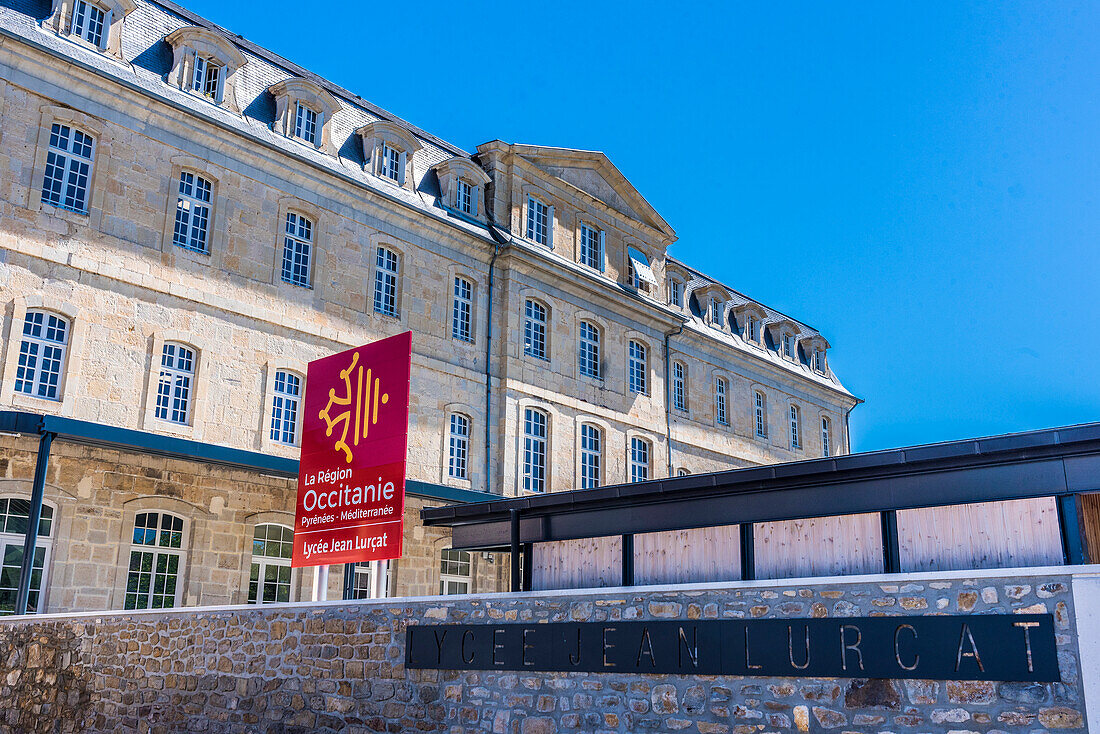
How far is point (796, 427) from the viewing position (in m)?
35.5

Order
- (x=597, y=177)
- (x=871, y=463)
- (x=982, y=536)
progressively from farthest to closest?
(x=597, y=177), (x=871, y=463), (x=982, y=536)

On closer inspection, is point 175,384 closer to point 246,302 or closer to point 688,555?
point 246,302

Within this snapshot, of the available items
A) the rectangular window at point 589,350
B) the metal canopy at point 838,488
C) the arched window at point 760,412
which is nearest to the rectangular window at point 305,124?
the rectangular window at point 589,350

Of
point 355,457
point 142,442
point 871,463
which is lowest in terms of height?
point 871,463

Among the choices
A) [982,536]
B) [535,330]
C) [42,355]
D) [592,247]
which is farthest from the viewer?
[592,247]

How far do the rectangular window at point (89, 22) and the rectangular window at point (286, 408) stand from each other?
22.4ft

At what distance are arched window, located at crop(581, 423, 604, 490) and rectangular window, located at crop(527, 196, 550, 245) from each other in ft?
16.2

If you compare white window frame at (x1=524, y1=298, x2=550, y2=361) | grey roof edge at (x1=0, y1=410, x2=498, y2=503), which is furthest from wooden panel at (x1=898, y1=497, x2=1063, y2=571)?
white window frame at (x1=524, y1=298, x2=550, y2=361)

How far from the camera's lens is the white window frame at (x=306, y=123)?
20922 millimetres

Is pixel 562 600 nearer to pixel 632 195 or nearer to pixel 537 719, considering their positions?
pixel 537 719

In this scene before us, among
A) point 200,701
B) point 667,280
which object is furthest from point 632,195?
point 200,701

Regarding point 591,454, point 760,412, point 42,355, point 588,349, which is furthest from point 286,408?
point 760,412

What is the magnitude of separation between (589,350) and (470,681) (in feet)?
56.7

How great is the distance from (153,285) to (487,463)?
8260mm
